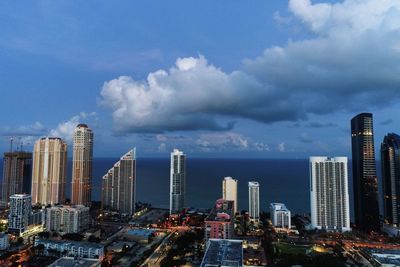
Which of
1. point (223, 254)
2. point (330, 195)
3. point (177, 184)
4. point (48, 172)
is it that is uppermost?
point (48, 172)

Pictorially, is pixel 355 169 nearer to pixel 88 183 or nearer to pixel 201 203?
pixel 201 203

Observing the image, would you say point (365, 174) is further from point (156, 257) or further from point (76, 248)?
point (76, 248)

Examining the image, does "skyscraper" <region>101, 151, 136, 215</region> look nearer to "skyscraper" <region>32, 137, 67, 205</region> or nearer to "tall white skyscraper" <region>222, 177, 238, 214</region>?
"skyscraper" <region>32, 137, 67, 205</region>

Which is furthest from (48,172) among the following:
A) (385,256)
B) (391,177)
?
(391,177)

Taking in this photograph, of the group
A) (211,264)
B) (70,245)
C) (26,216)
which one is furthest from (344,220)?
(26,216)

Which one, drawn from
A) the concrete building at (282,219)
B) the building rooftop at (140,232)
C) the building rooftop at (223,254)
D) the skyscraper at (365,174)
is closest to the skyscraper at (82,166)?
the building rooftop at (140,232)

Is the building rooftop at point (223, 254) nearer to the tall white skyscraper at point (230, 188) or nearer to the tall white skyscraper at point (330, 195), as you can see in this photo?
the tall white skyscraper at point (330, 195)

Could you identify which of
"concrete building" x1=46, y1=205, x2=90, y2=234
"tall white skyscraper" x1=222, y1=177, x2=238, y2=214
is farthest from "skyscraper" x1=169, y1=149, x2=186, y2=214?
"concrete building" x1=46, y1=205, x2=90, y2=234
